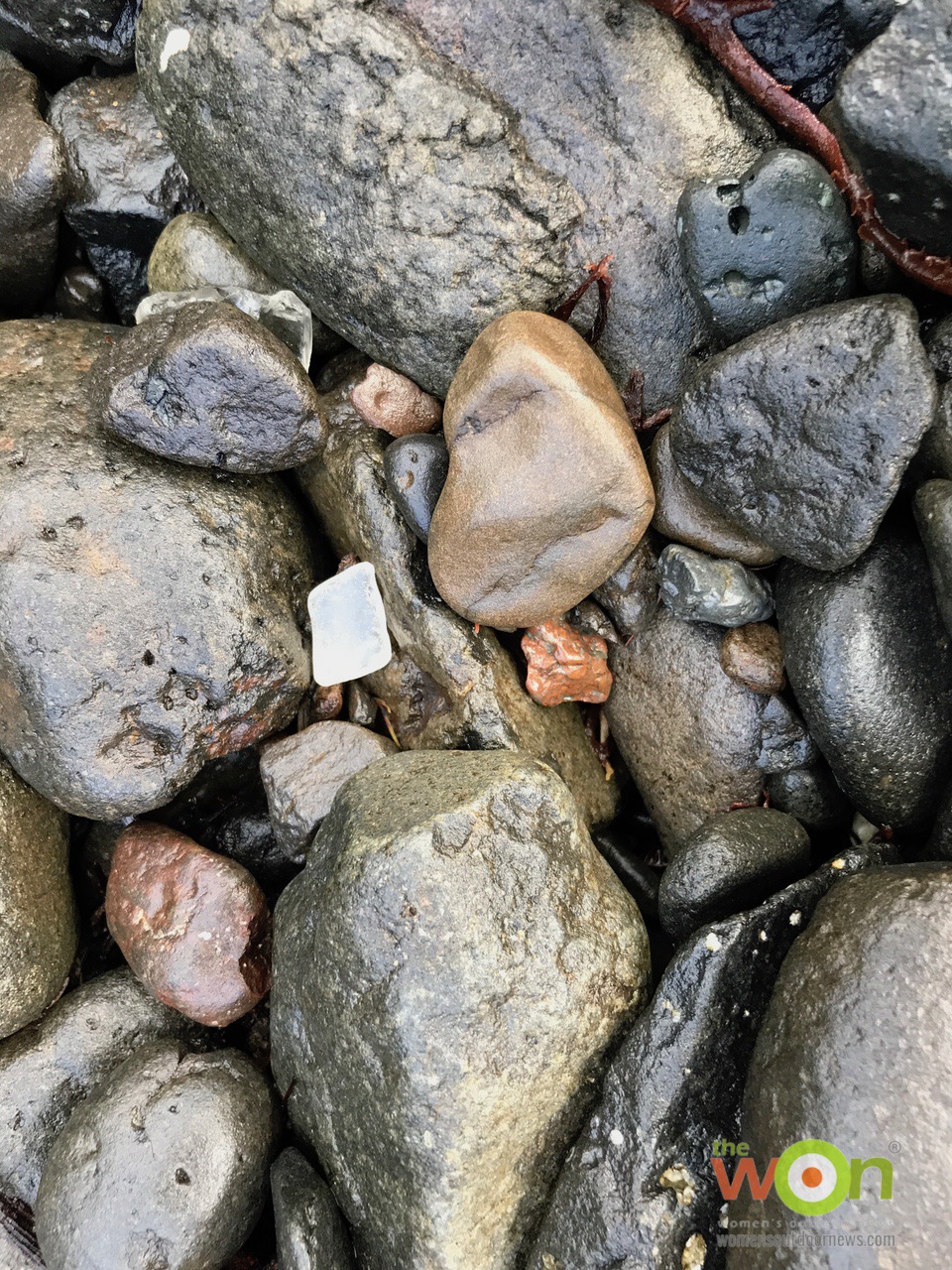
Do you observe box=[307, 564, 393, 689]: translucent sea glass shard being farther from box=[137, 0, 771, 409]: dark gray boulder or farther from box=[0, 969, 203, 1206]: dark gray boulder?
box=[0, 969, 203, 1206]: dark gray boulder

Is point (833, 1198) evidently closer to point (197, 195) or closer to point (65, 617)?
point (65, 617)

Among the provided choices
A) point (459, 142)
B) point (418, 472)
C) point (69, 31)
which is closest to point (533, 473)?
point (418, 472)

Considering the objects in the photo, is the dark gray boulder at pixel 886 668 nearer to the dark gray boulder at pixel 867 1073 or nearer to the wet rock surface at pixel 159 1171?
the dark gray boulder at pixel 867 1073

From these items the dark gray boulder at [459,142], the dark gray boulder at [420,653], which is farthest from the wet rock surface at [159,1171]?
the dark gray boulder at [459,142]

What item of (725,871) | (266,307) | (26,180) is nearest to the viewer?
(725,871)

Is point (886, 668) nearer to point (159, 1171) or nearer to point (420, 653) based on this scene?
point (420, 653)
